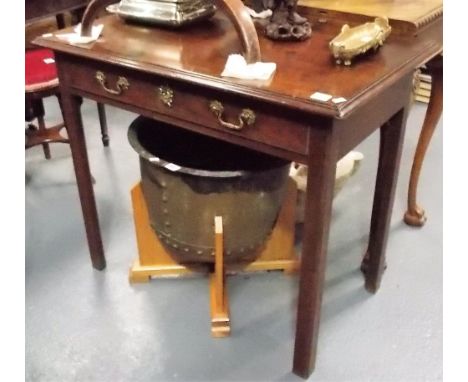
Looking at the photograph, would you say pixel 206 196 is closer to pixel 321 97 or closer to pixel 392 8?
pixel 321 97

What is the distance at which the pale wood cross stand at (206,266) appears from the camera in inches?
61.8

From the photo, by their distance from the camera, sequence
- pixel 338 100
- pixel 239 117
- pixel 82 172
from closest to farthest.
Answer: pixel 338 100
pixel 239 117
pixel 82 172

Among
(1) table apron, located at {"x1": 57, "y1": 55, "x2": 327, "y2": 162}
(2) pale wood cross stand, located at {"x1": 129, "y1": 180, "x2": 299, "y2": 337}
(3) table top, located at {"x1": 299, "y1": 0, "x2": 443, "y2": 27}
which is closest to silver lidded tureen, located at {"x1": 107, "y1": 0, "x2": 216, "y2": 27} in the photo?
(1) table apron, located at {"x1": 57, "y1": 55, "x2": 327, "y2": 162}

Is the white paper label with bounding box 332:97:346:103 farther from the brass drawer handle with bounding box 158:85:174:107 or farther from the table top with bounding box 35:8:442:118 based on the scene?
the brass drawer handle with bounding box 158:85:174:107

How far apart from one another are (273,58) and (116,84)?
36 cm

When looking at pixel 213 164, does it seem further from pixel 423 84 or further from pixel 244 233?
pixel 423 84

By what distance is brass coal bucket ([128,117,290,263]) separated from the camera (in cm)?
136

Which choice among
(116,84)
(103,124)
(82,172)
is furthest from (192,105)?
(103,124)

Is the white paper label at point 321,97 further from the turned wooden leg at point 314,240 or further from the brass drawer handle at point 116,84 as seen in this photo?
the brass drawer handle at point 116,84

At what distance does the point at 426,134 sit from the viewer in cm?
178

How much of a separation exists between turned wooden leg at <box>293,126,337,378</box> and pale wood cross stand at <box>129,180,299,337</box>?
0.87ft

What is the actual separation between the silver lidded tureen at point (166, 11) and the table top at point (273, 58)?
0.02m

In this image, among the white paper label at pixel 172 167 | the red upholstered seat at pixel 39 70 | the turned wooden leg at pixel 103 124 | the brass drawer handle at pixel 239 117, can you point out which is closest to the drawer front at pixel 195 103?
the brass drawer handle at pixel 239 117
